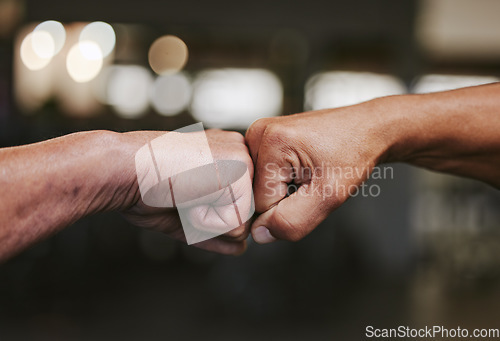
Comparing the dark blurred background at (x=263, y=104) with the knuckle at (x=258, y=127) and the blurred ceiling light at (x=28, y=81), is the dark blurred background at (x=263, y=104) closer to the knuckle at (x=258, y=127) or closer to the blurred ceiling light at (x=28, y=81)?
the blurred ceiling light at (x=28, y=81)

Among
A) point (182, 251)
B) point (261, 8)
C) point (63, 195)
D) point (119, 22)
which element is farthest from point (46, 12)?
point (63, 195)

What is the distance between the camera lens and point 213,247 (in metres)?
0.98

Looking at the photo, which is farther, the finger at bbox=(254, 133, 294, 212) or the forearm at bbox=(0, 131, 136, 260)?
the finger at bbox=(254, 133, 294, 212)

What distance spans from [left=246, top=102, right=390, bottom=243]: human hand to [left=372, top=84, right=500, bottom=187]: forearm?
4cm

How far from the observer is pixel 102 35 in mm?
3838

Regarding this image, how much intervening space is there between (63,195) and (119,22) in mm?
3412

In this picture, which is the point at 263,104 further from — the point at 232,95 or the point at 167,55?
the point at 167,55

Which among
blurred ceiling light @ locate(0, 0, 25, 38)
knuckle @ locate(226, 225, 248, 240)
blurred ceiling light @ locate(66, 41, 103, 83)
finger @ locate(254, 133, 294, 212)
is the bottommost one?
knuckle @ locate(226, 225, 248, 240)

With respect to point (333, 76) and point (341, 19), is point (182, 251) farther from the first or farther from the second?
point (341, 19)

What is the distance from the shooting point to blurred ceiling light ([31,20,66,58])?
12.2ft

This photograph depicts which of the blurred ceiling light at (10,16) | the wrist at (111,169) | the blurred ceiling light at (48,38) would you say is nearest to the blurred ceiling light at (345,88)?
the blurred ceiling light at (48,38)

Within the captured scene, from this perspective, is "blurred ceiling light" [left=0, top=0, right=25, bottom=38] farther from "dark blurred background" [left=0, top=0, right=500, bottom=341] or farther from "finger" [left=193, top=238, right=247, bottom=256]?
"finger" [left=193, top=238, right=247, bottom=256]

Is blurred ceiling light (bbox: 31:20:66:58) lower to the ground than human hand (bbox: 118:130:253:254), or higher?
higher

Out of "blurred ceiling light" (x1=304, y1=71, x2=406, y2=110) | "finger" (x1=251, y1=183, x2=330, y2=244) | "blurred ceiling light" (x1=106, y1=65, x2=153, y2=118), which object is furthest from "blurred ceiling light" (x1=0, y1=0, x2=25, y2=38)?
"finger" (x1=251, y1=183, x2=330, y2=244)
